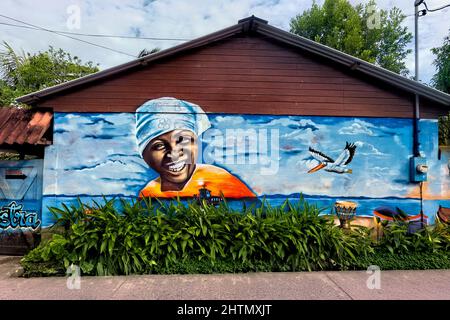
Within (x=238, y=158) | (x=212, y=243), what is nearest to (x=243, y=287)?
(x=212, y=243)

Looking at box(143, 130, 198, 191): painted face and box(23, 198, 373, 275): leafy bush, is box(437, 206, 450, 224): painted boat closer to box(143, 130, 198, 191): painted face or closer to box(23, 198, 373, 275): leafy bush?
box(23, 198, 373, 275): leafy bush

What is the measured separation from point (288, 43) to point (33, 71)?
1283 centimetres

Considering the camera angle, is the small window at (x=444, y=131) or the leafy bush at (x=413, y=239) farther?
the small window at (x=444, y=131)

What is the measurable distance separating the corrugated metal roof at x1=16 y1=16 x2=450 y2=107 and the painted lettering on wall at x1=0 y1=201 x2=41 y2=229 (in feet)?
7.57

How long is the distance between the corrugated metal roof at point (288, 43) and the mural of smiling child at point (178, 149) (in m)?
0.90

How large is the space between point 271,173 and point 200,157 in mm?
1534

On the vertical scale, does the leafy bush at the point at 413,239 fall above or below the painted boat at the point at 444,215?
below

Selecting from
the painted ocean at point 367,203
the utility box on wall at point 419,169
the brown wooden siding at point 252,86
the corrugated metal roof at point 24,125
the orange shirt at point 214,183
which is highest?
→ the brown wooden siding at point 252,86

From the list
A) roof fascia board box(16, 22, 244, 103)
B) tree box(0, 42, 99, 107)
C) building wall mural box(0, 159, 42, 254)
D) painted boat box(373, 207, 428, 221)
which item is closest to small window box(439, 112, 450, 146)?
painted boat box(373, 207, 428, 221)

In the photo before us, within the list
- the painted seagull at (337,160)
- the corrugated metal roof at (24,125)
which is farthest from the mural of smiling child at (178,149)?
the corrugated metal roof at (24,125)

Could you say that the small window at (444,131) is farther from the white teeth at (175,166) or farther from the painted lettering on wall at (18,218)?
the painted lettering on wall at (18,218)

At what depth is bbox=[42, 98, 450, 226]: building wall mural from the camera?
525 centimetres

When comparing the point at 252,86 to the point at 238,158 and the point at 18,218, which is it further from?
the point at 18,218

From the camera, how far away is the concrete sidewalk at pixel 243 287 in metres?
3.66
